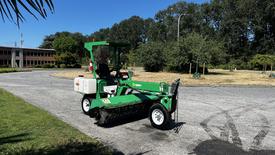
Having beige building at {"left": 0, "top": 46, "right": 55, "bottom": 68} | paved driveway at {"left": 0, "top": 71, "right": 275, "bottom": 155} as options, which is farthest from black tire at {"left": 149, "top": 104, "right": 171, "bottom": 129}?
beige building at {"left": 0, "top": 46, "right": 55, "bottom": 68}

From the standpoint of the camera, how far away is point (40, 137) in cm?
584

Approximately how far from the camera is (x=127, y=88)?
7.98 meters

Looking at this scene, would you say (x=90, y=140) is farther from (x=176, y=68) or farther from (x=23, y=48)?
(x=23, y=48)

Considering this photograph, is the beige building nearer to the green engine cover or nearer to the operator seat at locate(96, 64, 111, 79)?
the operator seat at locate(96, 64, 111, 79)

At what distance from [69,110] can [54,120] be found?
197 centimetres

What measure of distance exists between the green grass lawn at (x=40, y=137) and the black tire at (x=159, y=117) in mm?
1857

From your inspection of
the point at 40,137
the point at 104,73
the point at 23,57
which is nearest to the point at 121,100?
the point at 104,73

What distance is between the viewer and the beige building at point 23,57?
224 ft

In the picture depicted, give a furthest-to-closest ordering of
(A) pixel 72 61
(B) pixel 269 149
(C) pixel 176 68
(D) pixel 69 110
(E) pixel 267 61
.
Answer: (A) pixel 72 61, (E) pixel 267 61, (C) pixel 176 68, (D) pixel 69 110, (B) pixel 269 149

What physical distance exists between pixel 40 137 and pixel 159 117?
2848mm

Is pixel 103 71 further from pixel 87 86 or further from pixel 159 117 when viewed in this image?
pixel 159 117

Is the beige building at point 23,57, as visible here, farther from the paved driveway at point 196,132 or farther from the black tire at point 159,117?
the black tire at point 159,117

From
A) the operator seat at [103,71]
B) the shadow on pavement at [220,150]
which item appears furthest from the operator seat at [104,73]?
the shadow on pavement at [220,150]

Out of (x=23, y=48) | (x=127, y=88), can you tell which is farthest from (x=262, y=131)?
(x=23, y=48)
